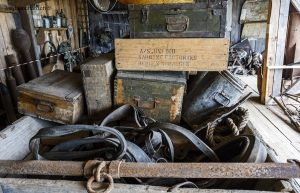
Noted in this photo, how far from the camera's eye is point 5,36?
3498 millimetres

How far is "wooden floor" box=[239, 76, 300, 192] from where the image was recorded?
2.48m

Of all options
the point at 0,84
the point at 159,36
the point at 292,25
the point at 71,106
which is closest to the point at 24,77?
the point at 0,84

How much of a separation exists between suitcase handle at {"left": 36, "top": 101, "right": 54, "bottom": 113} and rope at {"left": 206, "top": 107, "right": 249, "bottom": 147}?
3.33ft

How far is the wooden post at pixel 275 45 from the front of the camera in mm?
3654

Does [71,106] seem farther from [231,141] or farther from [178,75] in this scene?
[231,141]

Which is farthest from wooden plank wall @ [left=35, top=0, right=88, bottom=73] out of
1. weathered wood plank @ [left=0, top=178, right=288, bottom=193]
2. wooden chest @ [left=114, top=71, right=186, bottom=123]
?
weathered wood plank @ [left=0, top=178, right=288, bottom=193]

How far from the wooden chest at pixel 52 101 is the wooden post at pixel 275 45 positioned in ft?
10.0

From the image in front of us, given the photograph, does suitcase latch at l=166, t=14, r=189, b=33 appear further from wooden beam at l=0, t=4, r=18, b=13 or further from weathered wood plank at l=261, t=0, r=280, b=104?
wooden beam at l=0, t=4, r=18, b=13

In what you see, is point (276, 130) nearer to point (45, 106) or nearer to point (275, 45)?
point (275, 45)

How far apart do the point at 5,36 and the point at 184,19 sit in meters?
2.90

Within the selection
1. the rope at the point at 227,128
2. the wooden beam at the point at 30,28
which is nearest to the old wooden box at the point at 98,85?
the rope at the point at 227,128

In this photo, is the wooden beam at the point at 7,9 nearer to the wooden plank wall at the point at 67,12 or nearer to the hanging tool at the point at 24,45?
the hanging tool at the point at 24,45

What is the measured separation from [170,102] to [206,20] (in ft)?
1.92

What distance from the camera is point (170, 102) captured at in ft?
5.59
